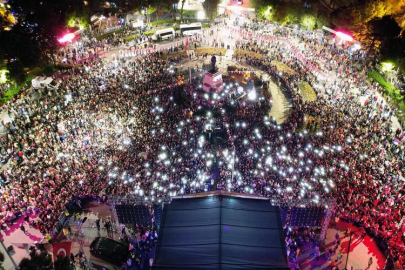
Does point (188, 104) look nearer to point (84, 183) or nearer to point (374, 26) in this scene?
point (84, 183)

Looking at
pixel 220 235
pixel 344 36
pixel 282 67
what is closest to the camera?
pixel 220 235

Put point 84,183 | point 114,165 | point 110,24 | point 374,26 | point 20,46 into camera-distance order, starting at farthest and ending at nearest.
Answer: point 110,24
point 374,26
point 20,46
point 114,165
point 84,183

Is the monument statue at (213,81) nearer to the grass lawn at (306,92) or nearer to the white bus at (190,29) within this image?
the grass lawn at (306,92)

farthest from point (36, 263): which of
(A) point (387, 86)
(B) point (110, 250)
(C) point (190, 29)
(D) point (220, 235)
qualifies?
(C) point (190, 29)

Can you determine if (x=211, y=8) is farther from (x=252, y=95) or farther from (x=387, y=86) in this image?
(x=387, y=86)

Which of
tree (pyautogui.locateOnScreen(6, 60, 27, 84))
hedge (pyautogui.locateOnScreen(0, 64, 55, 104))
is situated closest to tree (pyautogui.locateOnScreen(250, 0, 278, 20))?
hedge (pyautogui.locateOnScreen(0, 64, 55, 104))

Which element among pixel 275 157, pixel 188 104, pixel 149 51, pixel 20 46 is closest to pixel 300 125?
pixel 275 157
